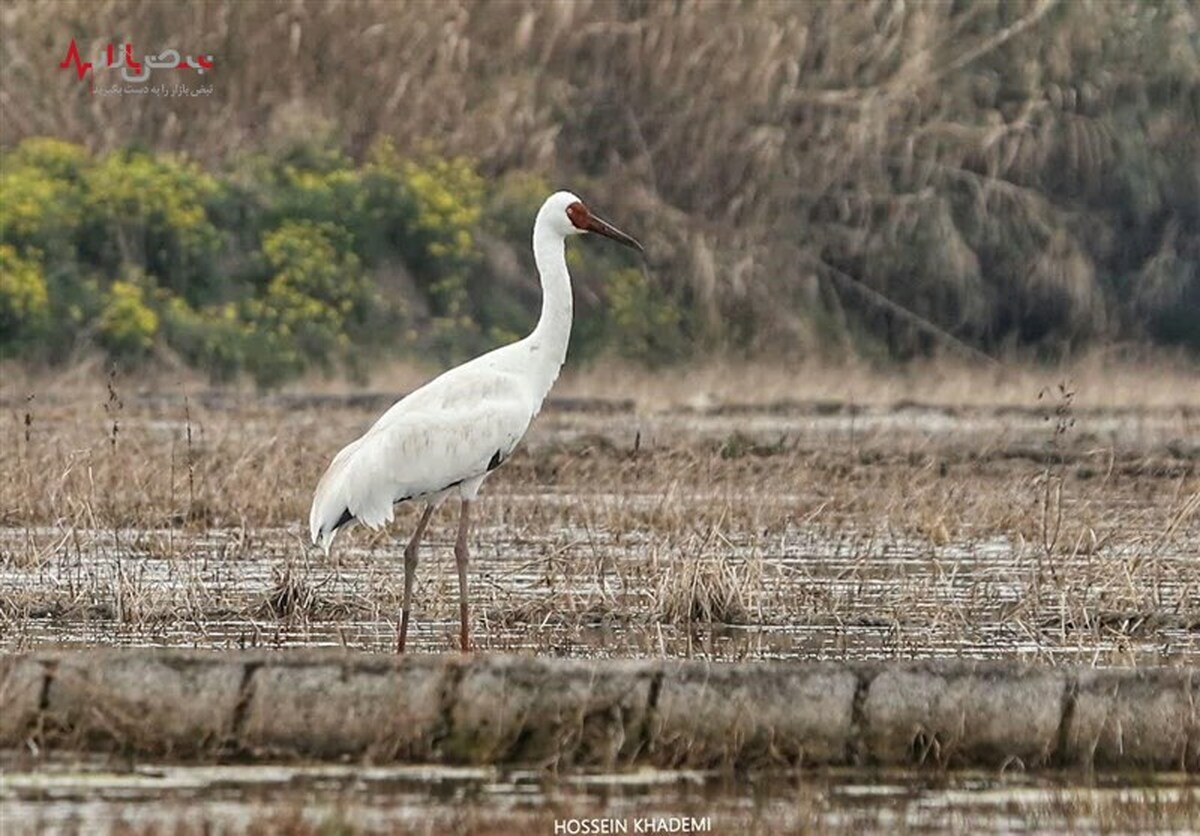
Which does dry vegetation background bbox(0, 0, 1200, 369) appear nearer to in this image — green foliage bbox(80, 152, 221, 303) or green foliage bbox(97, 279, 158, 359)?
green foliage bbox(80, 152, 221, 303)

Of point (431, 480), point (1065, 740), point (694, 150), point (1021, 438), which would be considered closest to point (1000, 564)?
point (431, 480)

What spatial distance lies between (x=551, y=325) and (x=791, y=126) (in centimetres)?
2319

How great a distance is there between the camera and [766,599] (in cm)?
1201

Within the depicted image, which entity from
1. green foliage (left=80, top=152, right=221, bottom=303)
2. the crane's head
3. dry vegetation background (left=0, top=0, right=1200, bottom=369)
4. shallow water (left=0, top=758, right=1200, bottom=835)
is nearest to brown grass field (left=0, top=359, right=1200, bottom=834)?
shallow water (left=0, top=758, right=1200, bottom=835)

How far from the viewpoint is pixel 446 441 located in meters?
10.9

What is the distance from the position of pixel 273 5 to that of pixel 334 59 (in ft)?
3.30

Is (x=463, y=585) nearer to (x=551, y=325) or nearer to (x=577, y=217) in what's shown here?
(x=551, y=325)

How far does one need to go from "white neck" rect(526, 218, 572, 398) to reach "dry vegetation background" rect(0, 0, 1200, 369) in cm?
2012

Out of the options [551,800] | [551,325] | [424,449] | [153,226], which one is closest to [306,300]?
[153,226]

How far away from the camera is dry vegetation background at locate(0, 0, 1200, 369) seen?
3238cm

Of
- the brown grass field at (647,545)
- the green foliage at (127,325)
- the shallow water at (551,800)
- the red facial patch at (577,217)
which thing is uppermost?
the red facial patch at (577,217)

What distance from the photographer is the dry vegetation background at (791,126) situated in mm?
32375

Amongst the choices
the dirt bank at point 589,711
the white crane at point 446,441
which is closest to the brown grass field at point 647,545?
the white crane at point 446,441

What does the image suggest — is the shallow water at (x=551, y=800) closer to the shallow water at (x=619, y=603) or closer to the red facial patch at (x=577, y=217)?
the shallow water at (x=619, y=603)
